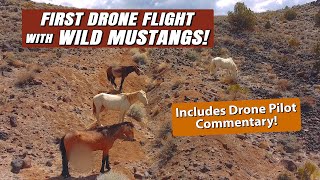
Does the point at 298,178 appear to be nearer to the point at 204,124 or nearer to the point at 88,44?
the point at 204,124

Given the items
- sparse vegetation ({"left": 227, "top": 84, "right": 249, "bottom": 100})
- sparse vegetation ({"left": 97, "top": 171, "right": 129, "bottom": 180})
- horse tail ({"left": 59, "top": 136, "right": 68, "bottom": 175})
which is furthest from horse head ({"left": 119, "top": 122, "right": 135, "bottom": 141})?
sparse vegetation ({"left": 227, "top": 84, "right": 249, "bottom": 100})

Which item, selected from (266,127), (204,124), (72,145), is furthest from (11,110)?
(266,127)

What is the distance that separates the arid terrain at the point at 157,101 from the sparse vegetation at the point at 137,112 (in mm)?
63

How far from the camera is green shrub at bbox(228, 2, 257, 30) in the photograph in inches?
1346

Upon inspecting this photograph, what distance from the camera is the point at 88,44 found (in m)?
27.2

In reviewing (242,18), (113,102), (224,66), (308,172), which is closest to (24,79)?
(113,102)

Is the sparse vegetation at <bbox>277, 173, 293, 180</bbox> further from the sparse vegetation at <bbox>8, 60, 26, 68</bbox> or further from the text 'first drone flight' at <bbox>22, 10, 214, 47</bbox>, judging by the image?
the text 'first drone flight' at <bbox>22, 10, 214, 47</bbox>

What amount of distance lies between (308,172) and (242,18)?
21156mm

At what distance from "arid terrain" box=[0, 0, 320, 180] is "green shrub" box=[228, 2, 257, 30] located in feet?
10.8

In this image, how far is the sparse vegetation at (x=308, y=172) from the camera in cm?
1522

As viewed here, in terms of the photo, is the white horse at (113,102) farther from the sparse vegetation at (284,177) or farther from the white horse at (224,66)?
the white horse at (224,66)

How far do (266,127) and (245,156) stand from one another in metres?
2.89

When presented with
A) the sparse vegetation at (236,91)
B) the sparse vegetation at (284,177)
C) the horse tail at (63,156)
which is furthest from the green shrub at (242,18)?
the horse tail at (63,156)

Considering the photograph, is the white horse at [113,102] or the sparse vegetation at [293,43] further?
the sparse vegetation at [293,43]
